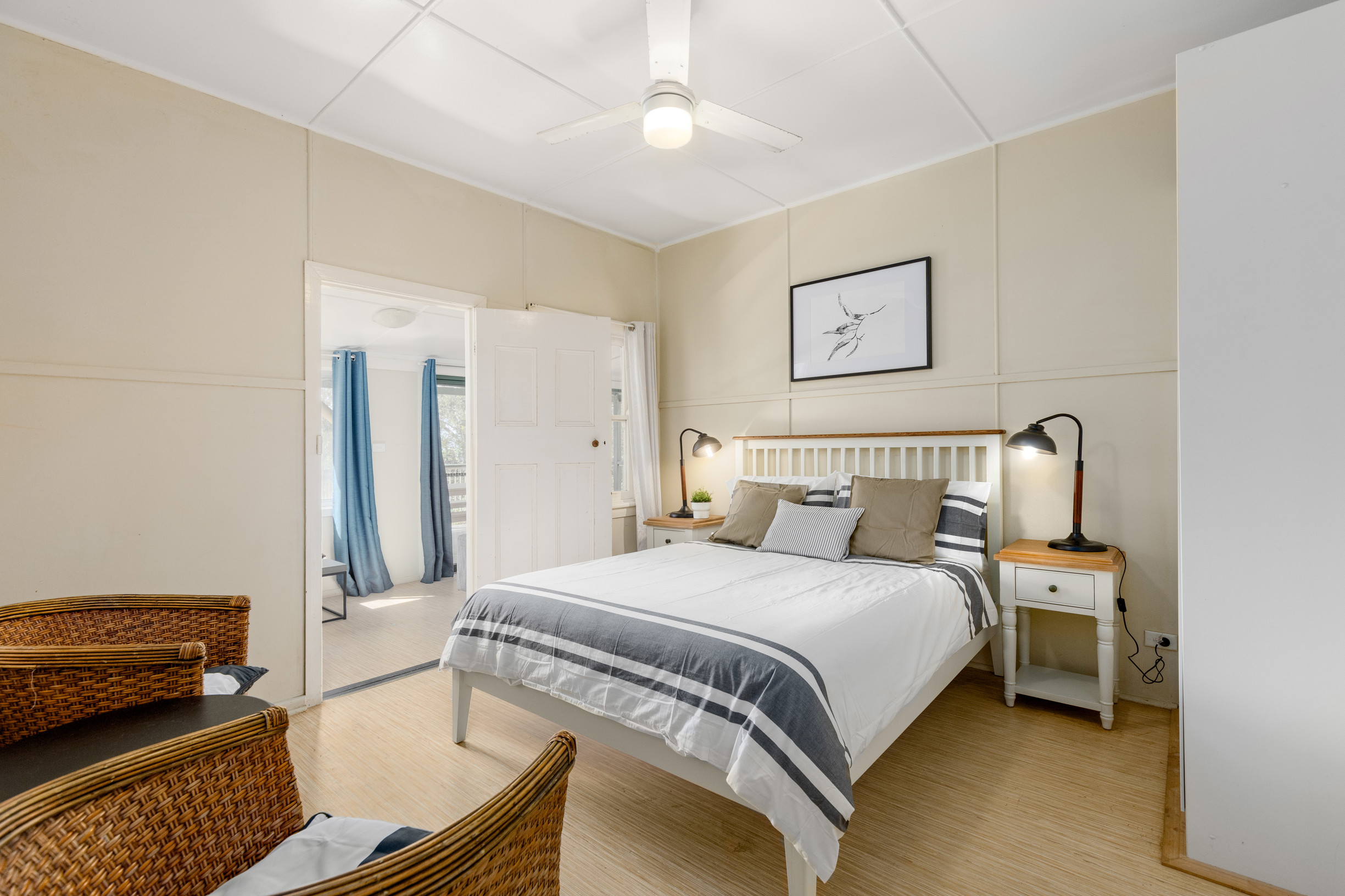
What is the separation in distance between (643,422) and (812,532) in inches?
72.5

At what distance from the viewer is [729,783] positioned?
1.58 metres

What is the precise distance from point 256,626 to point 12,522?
937mm

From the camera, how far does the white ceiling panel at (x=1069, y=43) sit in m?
2.26

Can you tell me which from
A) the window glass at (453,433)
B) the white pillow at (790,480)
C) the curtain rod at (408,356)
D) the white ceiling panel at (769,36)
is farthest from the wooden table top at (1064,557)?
the window glass at (453,433)

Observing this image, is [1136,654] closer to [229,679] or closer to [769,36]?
[769,36]

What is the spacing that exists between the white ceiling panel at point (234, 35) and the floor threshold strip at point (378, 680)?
2.84m

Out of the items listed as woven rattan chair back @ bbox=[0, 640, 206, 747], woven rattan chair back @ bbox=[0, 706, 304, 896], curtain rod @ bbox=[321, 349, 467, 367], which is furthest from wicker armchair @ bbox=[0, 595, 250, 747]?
curtain rod @ bbox=[321, 349, 467, 367]

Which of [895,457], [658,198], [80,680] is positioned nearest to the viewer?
[80,680]

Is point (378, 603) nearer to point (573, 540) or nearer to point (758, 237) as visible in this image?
point (573, 540)

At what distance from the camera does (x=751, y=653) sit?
1729 mm

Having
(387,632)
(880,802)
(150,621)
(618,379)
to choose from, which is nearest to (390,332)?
(618,379)

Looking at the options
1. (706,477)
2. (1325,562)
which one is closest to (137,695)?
(1325,562)

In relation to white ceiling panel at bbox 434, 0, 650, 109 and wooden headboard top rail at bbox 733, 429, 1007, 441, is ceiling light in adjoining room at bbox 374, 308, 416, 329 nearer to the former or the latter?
white ceiling panel at bbox 434, 0, 650, 109

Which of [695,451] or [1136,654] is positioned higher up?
[695,451]
